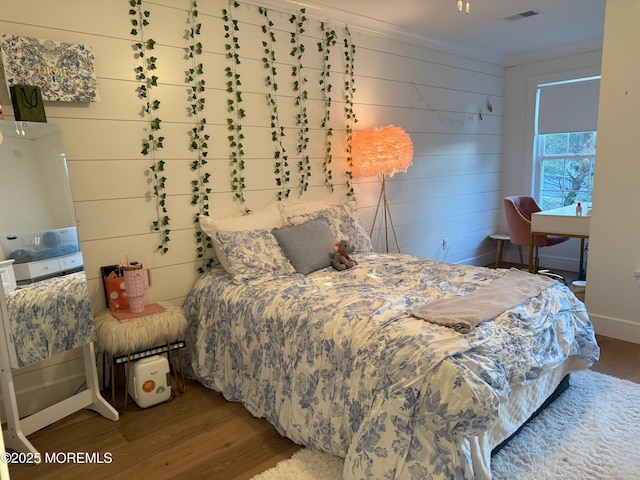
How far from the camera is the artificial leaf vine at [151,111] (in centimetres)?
270

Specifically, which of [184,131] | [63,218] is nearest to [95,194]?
[63,218]

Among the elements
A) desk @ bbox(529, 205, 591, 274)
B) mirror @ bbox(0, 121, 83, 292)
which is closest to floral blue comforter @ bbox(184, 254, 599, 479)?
mirror @ bbox(0, 121, 83, 292)

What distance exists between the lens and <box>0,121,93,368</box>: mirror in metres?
2.07

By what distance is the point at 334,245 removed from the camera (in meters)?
3.08

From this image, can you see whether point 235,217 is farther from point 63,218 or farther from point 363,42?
point 363,42

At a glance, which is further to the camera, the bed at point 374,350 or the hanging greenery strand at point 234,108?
the hanging greenery strand at point 234,108

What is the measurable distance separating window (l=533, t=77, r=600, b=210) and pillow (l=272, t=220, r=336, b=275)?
143 inches

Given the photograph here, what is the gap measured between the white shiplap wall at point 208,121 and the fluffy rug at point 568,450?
5.05 ft

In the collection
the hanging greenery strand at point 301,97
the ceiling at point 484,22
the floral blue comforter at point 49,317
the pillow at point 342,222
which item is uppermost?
the ceiling at point 484,22

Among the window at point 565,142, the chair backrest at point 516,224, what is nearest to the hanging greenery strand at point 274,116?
the chair backrest at point 516,224

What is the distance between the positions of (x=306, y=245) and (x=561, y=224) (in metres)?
2.47

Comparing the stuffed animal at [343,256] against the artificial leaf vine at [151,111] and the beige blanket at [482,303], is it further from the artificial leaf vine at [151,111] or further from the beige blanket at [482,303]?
the artificial leaf vine at [151,111]

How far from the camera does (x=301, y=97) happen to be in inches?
140

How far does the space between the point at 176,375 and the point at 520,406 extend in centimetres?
195
